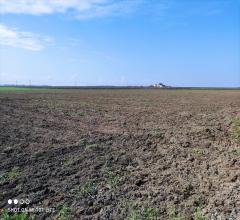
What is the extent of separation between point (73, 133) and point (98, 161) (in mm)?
4699

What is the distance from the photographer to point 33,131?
1594 centimetres

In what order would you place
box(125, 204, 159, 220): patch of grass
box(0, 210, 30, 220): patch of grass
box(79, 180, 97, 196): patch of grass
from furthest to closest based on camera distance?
box(79, 180, 97, 196): patch of grass
box(0, 210, 30, 220): patch of grass
box(125, 204, 159, 220): patch of grass

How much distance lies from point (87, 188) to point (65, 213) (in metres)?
1.04

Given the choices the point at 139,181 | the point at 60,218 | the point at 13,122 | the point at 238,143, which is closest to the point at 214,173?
the point at 139,181

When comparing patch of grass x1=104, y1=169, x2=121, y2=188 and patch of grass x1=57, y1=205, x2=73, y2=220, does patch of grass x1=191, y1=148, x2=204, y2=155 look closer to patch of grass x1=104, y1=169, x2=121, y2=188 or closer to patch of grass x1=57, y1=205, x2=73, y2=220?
patch of grass x1=104, y1=169, x2=121, y2=188

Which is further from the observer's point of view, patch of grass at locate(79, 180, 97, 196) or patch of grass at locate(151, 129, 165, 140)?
patch of grass at locate(151, 129, 165, 140)

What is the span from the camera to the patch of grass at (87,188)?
865 centimetres

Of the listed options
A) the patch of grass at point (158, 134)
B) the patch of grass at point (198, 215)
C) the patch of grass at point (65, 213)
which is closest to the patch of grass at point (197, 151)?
the patch of grass at point (158, 134)

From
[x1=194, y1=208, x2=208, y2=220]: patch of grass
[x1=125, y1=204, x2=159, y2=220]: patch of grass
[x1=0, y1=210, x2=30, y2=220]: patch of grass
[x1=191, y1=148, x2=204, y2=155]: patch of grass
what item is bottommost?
[x1=0, y1=210, x2=30, y2=220]: patch of grass

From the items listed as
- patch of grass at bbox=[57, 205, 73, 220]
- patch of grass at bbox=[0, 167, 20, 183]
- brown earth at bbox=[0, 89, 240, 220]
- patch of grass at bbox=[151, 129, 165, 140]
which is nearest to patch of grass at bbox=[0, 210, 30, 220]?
brown earth at bbox=[0, 89, 240, 220]

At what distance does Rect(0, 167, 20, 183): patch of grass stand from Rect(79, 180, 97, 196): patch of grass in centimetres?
180

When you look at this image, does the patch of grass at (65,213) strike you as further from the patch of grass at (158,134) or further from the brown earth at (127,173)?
the patch of grass at (158,134)

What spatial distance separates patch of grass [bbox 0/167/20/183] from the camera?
381 inches

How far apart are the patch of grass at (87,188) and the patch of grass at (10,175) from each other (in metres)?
1.80
